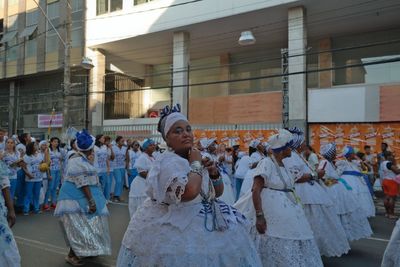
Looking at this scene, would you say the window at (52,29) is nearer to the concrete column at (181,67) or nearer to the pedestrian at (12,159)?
the concrete column at (181,67)

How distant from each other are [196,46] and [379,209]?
52.6 feet

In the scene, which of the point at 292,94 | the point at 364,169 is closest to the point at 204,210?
the point at 364,169

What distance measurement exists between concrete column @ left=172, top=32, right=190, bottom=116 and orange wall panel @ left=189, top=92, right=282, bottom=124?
102 cm

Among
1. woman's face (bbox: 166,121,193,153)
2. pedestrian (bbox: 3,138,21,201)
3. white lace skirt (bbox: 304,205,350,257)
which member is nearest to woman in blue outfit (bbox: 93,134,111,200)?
pedestrian (bbox: 3,138,21,201)

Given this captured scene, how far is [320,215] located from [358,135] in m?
13.6

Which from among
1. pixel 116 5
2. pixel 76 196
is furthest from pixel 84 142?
pixel 116 5

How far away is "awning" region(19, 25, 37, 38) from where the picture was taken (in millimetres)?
30195

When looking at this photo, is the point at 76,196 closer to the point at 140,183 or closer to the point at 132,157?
the point at 140,183

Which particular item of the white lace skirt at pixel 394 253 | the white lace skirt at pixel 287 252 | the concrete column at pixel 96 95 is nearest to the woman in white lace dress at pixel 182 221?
the white lace skirt at pixel 287 252

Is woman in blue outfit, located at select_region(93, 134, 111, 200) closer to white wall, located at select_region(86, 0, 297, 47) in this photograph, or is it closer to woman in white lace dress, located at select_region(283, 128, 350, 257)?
woman in white lace dress, located at select_region(283, 128, 350, 257)

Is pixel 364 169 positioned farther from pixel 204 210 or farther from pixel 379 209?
pixel 204 210

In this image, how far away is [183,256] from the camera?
2.87m

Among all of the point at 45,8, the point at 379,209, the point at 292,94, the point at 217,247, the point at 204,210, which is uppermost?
the point at 45,8

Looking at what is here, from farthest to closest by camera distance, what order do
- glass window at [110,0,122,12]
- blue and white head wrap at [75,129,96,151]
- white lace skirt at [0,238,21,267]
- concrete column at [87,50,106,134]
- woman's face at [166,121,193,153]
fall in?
concrete column at [87,50,106,134], glass window at [110,0,122,12], blue and white head wrap at [75,129,96,151], white lace skirt at [0,238,21,267], woman's face at [166,121,193,153]
